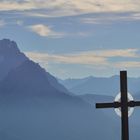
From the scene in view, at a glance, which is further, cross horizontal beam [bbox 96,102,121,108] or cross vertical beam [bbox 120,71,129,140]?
cross horizontal beam [bbox 96,102,121,108]

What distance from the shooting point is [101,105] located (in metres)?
20.7

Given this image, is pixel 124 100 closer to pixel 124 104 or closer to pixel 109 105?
pixel 124 104

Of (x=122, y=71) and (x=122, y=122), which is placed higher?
(x=122, y=71)

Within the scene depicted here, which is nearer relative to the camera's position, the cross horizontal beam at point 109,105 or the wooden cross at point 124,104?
the wooden cross at point 124,104

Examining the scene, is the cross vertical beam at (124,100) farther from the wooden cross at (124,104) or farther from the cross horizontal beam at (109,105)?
the cross horizontal beam at (109,105)

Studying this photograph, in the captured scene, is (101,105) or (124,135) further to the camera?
(101,105)

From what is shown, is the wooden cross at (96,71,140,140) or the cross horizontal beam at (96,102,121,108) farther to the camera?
the cross horizontal beam at (96,102,121,108)

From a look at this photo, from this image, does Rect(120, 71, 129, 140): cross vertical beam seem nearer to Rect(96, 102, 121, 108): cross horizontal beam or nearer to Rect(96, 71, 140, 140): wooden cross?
Rect(96, 71, 140, 140): wooden cross

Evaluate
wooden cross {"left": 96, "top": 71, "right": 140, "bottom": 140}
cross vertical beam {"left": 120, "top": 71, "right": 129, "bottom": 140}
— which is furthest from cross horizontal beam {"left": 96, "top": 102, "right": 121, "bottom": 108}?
cross vertical beam {"left": 120, "top": 71, "right": 129, "bottom": 140}

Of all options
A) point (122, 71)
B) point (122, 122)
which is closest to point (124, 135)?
point (122, 122)

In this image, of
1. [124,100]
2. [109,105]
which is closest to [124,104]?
[124,100]

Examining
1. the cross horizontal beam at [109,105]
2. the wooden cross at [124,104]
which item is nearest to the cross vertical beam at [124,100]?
the wooden cross at [124,104]

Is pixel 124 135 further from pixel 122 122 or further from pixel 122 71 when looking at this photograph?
pixel 122 71

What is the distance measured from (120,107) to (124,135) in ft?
3.00
